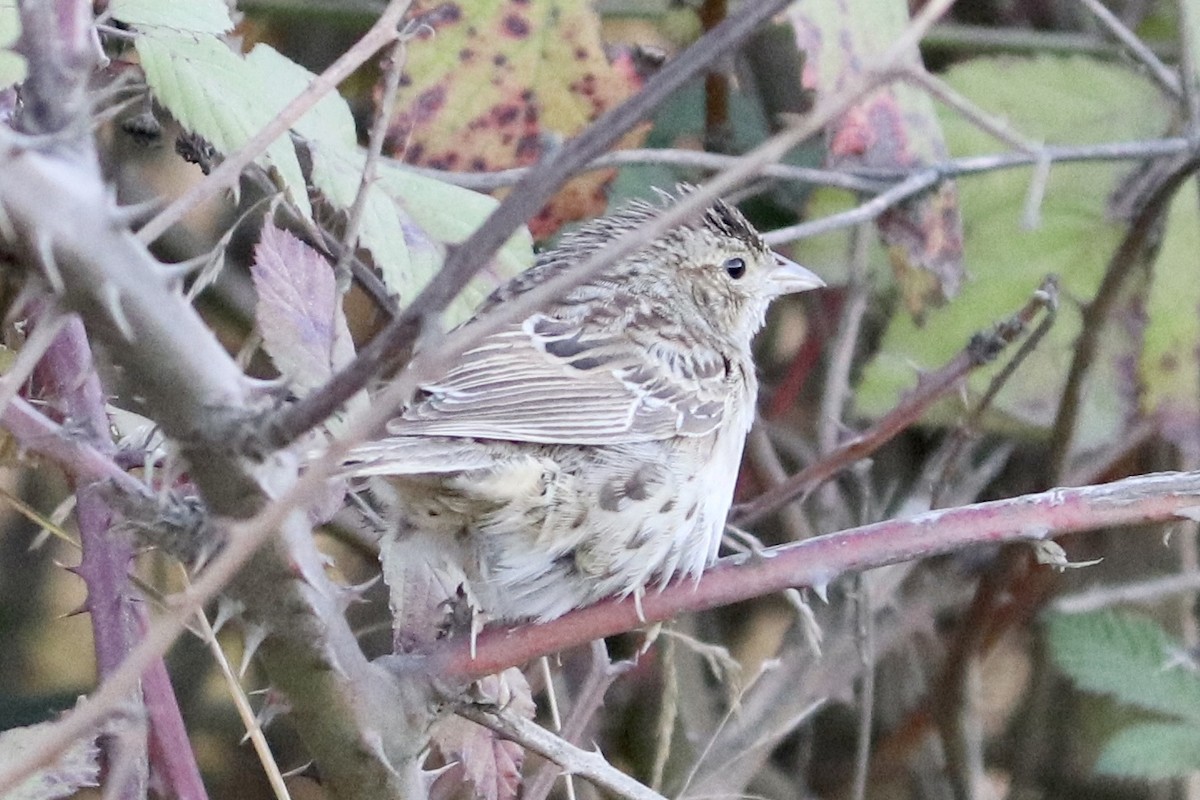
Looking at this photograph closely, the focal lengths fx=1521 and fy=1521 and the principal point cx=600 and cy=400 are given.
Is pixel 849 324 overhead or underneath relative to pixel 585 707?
overhead

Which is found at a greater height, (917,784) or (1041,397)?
(1041,397)

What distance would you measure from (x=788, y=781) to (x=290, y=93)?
235cm

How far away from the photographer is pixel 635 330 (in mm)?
2443

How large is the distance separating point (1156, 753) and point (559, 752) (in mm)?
1405

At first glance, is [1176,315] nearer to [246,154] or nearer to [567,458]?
[567,458]

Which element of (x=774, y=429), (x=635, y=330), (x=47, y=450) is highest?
(x=47, y=450)

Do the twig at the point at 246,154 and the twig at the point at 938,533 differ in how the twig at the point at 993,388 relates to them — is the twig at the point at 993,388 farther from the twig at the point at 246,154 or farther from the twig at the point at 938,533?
the twig at the point at 246,154

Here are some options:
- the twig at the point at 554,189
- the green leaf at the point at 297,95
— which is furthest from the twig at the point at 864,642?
the twig at the point at 554,189

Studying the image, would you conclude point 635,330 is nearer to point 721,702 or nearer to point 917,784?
point 721,702

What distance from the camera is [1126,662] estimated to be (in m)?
2.81

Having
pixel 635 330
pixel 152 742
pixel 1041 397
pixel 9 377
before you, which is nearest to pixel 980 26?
pixel 1041 397

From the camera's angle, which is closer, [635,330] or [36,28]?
[36,28]

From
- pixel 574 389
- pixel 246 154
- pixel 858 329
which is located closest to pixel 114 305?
pixel 246 154

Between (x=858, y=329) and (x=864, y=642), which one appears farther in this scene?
(x=858, y=329)
